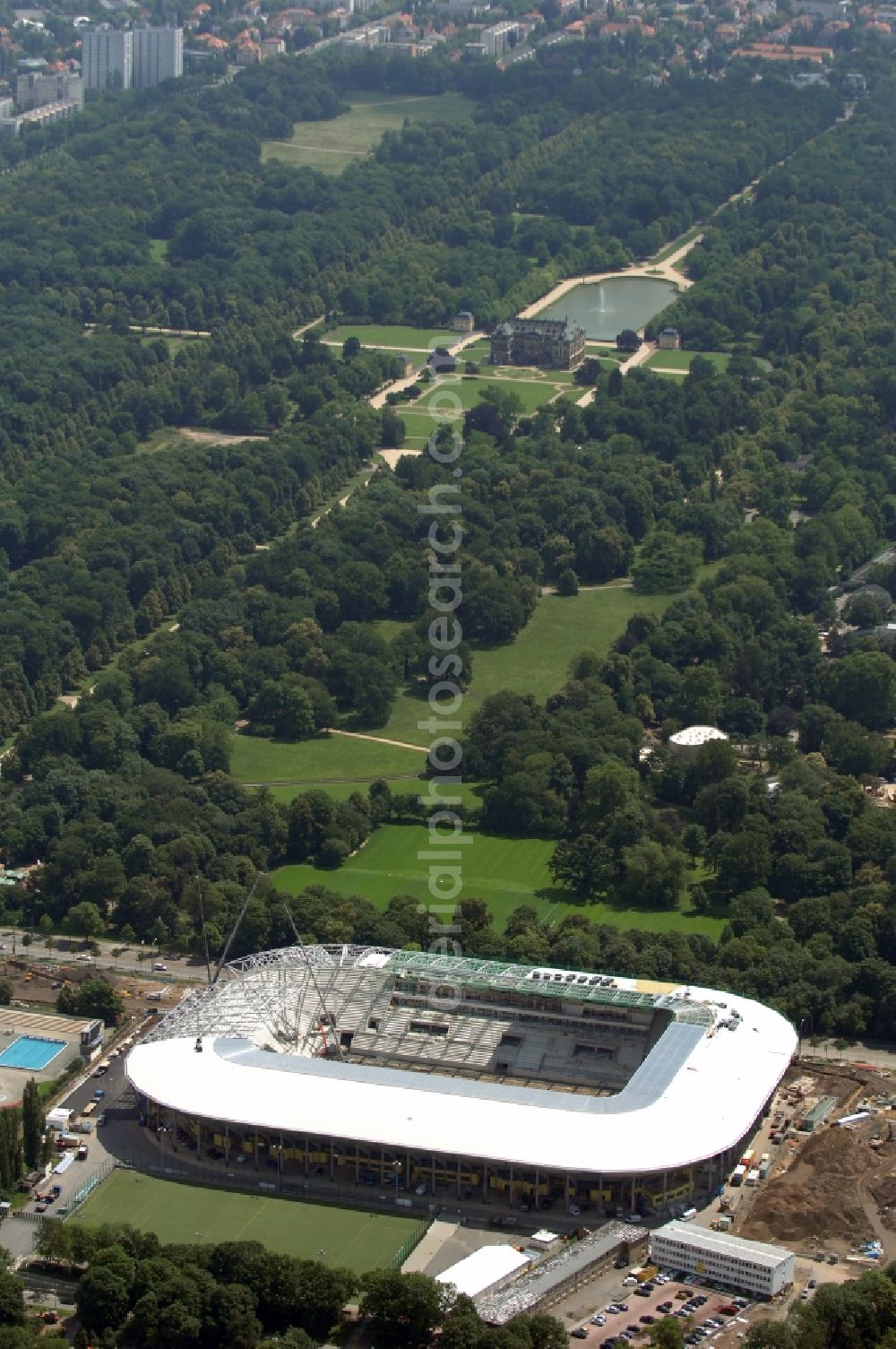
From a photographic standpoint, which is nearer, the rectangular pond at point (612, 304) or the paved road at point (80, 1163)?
the paved road at point (80, 1163)

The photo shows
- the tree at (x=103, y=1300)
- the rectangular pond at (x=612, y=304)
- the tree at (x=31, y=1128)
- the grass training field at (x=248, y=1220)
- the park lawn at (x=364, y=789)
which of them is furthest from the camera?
the rectangular pond at (x=612, y=304)

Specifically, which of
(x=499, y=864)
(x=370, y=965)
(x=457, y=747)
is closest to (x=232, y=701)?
(x=457, y=747)

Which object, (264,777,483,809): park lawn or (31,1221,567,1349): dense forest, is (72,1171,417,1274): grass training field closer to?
(31,1221,567,1349): dense forest

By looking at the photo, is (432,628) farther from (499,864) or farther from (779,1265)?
(779,1265)

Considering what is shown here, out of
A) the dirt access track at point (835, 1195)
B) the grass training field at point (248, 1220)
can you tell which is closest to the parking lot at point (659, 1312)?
the dirt access track at point (835, 1195)

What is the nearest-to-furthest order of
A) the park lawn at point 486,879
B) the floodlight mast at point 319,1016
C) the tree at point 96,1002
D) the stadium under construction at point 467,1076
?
the stadium under construction at point 467,1076 → the floodlight mast at point 319,1016 → the tree at point 96,1002 → the park lawn at point 486,879

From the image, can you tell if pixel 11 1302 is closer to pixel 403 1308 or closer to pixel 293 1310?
pixel 293 1310

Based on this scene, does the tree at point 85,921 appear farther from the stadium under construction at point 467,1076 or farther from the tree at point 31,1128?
the tree at point 31,1128

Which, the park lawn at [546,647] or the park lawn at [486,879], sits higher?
the park lawn at [486,879]
